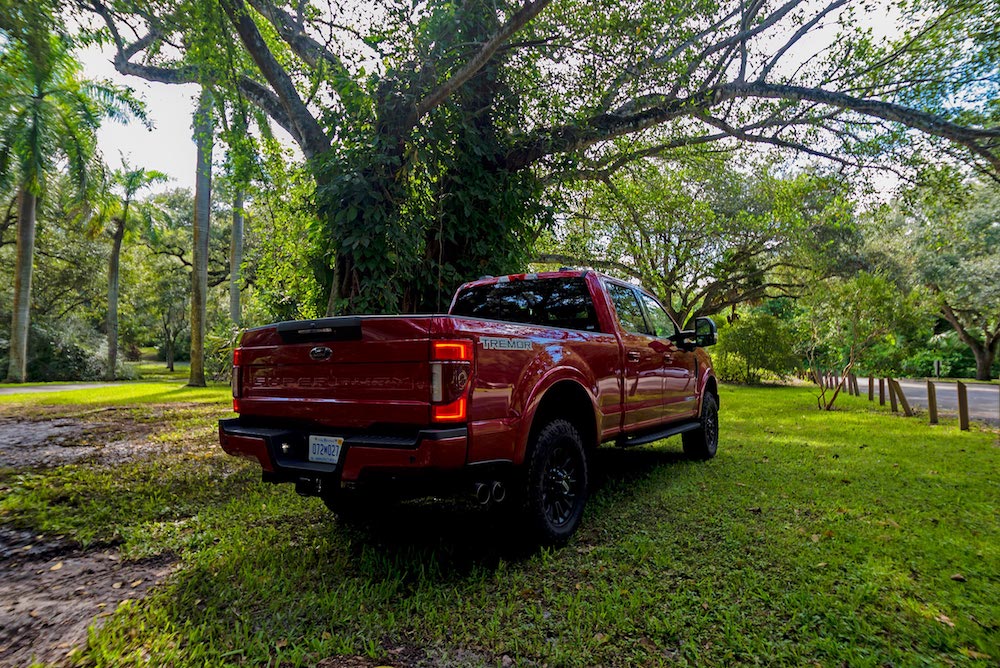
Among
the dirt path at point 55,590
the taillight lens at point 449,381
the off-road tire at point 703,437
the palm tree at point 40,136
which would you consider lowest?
the dirt path at point 55,590

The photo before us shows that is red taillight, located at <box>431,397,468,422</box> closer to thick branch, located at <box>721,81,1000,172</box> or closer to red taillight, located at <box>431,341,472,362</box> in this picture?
red taillight, located at <box>431,341,472,362</box>

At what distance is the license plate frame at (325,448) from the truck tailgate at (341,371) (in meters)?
0.14

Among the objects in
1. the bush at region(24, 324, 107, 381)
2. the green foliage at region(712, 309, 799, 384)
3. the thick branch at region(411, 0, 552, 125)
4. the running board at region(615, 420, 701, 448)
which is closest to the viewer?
the running board at region(615, 420, 701, 448)

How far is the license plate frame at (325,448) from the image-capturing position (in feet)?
9.63

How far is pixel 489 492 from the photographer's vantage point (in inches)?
117

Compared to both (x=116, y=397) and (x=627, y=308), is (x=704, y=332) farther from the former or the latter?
(x=116, y=397)

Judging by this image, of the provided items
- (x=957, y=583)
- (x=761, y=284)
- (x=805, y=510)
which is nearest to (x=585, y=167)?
(x=805, y=510)

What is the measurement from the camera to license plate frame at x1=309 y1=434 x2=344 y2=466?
9.63 feet

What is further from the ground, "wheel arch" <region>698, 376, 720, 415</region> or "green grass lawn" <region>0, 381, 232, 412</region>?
"wheel arch" <region>698, 376, 720, 415</region>

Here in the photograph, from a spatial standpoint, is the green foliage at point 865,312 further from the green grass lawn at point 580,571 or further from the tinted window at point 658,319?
the tinted window at point 658,319

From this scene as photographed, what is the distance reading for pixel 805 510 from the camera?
4.39 m

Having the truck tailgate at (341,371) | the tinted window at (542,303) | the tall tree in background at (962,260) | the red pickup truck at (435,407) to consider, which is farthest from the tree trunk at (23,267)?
the tall tree in background at (962,260)

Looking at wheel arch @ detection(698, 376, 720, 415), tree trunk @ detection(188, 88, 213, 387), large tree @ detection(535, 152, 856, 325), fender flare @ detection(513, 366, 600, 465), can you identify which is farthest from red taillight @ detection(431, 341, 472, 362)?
tree trunk @ detection(188, 88, 213, 387)

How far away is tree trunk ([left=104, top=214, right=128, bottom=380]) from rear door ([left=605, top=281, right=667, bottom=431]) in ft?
82.9
